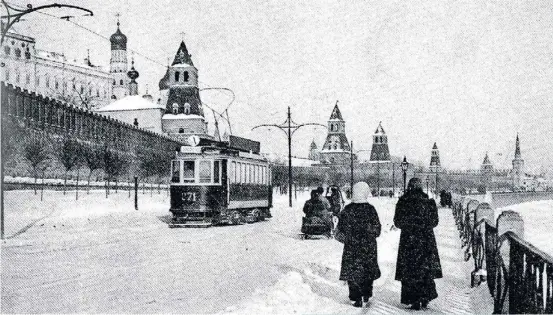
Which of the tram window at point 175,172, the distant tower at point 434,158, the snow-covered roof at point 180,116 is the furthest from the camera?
the distant tower at point 434,158

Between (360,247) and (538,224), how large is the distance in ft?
145

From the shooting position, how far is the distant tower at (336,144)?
11919 cm

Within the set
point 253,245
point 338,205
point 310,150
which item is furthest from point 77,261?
point 310,150

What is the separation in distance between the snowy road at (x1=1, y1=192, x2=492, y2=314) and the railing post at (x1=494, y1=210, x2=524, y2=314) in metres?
0.83

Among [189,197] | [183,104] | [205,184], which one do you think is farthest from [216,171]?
[183,104]

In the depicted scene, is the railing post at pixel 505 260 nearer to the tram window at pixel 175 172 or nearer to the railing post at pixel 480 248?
the railing post at pixel 480 248

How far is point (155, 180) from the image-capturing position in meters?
44.4

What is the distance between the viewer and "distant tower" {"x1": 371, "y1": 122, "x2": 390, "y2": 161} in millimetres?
123088

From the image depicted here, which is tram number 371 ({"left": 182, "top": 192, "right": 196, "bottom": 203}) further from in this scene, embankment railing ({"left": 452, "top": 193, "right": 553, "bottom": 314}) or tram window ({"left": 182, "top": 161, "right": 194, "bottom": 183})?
embankment railing ({"left": 452, "top": 193, "right": 553, "bottom": 314})

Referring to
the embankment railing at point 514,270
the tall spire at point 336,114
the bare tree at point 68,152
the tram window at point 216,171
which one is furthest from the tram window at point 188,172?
the tall spire at point 336,114

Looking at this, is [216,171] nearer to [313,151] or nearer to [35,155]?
[35,155]

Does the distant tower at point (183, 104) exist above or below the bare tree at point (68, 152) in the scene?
above

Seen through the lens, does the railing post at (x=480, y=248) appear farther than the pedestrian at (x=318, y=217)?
No

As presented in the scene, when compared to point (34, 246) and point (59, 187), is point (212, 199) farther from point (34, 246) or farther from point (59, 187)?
point (59, 187)
